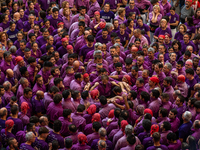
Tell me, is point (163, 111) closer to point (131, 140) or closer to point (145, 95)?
point (145, 95)

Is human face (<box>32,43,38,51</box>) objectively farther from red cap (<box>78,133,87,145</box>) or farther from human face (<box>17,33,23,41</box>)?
red cap (<box>78,133,87,145</box>)

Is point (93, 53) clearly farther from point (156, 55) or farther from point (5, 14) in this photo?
point (5, 14)

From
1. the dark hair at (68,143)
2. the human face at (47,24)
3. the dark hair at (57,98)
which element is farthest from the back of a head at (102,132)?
the human face at (47,24)

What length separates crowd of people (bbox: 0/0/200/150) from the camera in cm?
834

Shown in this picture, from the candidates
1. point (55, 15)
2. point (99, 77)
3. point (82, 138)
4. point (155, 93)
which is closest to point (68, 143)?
point (82, 138)

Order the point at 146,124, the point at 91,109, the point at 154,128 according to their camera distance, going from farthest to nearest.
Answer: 1. the point at 91,109
2. the point at 146,124
3. the point at 154,128

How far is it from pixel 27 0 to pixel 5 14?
2.23m

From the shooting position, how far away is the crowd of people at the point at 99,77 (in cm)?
834

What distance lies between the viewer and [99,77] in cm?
1038

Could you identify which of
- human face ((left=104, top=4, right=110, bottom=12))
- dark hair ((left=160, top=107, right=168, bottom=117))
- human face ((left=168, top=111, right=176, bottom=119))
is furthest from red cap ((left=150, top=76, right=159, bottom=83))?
human face ((left=104, top=4, right=110, bottom=12))

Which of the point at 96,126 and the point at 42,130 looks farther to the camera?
the point at 96,126

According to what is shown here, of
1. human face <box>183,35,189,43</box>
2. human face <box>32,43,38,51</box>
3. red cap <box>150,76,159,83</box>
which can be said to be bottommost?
red cap <box>150,76,159,83</box>

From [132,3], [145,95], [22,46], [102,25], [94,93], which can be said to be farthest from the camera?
[132,3]

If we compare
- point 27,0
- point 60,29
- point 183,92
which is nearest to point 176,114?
point 183,92
